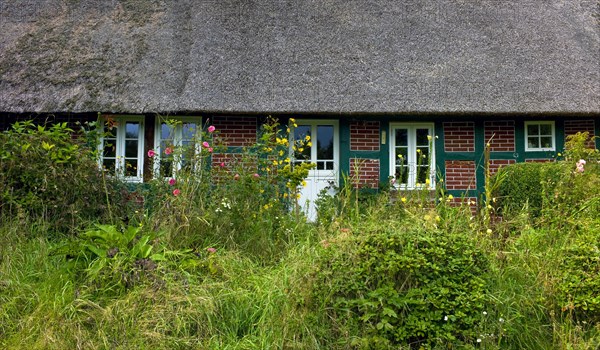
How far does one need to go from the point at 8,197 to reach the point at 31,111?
3.57m

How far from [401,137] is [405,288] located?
5.90m

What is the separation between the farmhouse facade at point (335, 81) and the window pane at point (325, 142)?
35 mm

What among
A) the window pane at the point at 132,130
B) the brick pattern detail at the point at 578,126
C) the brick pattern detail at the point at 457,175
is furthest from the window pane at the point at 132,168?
the brick pattern detail at the point at 578,126

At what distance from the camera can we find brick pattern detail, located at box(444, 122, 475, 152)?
28.1ft

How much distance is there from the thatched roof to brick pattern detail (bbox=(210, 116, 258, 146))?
1.85 ft

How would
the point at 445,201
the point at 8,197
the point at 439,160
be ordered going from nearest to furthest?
the point at 445,201 < the point at 8,197 < the point at 439,160

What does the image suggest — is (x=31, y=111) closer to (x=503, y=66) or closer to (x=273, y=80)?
(x=273, y=80)

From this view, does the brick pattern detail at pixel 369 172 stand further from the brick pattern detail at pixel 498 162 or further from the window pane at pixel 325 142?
the brick pattern detail at pixel 498 162

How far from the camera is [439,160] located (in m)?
8.55

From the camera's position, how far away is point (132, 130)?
8.79 metres

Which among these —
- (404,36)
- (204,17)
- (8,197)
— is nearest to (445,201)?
(8,197)

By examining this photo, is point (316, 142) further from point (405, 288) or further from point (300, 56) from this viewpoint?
point (405, 288)

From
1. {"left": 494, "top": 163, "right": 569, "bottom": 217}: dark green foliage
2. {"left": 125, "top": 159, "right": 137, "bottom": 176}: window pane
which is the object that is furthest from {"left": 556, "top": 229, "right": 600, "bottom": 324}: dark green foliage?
{"left": 125, "top": 159, "right": 137, "bottom": 176}: window pane

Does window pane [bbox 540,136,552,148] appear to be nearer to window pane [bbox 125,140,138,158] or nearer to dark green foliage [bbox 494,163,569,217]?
dark green foliage [bbox 494,163,569,217]
